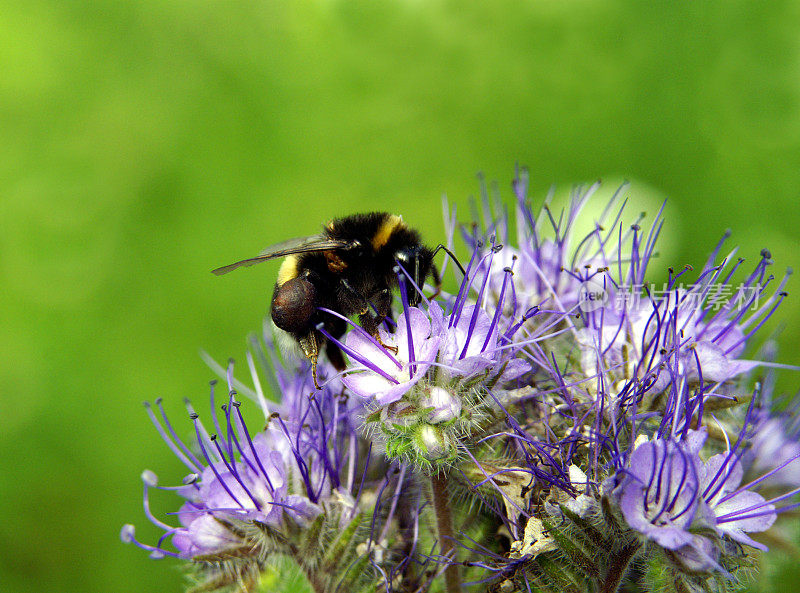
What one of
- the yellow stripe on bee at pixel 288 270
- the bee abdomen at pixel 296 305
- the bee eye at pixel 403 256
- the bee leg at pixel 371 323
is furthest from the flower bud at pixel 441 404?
the yellow stripe on bee at pixel 288 270

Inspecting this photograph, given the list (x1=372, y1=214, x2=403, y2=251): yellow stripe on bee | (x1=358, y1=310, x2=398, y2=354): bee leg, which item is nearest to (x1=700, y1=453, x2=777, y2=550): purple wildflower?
(x1=358, y1=310, x2=398, y2=354): bee leg

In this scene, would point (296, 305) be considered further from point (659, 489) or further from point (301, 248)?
point (659, 489)

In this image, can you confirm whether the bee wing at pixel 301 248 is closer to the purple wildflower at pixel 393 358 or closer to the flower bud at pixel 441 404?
the purple wildflower at pixel 393 358

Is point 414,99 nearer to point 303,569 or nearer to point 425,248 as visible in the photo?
point 425,248

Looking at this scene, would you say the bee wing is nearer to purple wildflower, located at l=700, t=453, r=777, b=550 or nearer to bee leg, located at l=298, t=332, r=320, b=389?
bee leg, located at l=298, t=332, r=320, b=389

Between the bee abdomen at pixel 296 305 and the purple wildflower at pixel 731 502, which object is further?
the bee abdomen at pixel 296 305

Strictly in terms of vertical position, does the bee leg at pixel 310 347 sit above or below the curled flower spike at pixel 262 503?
above
